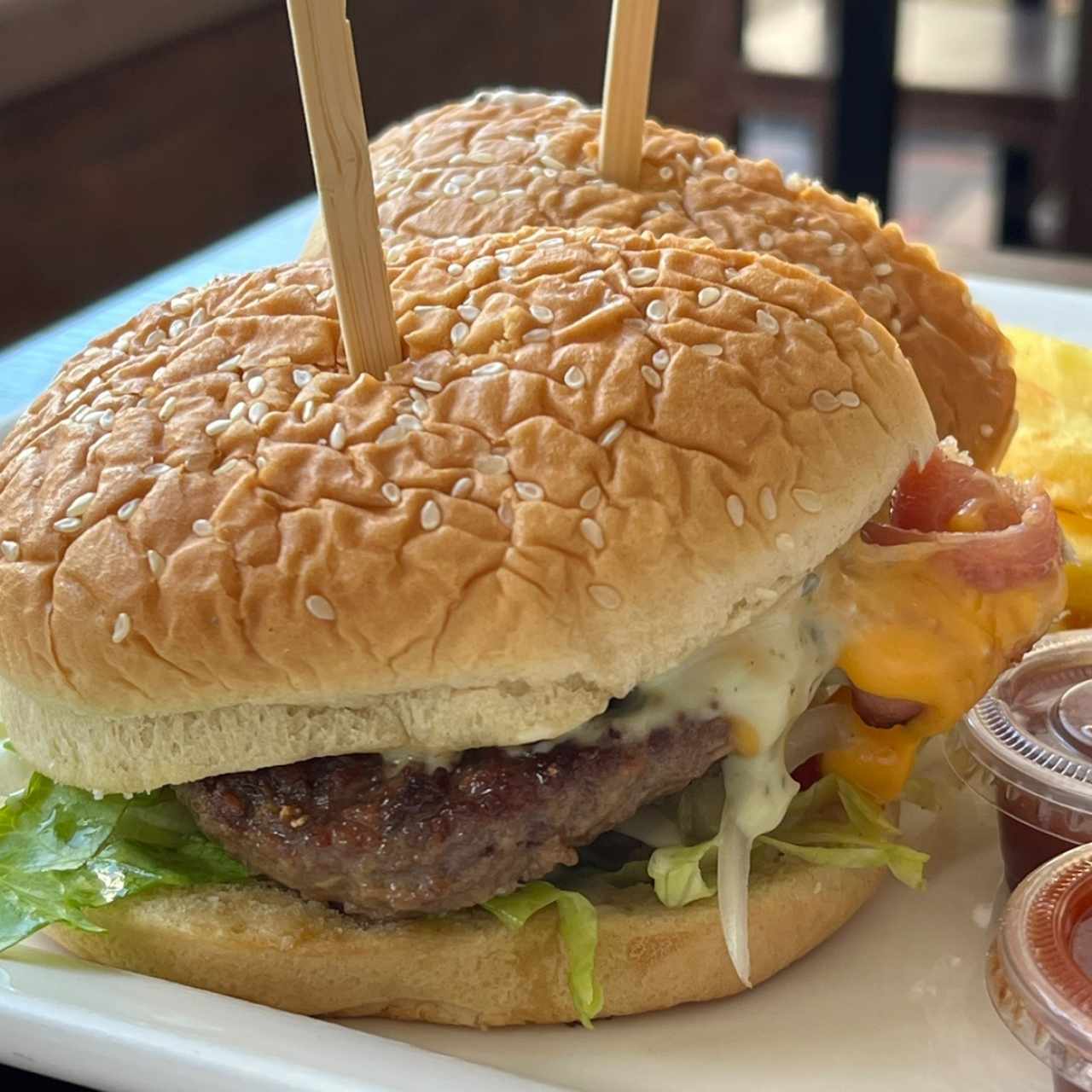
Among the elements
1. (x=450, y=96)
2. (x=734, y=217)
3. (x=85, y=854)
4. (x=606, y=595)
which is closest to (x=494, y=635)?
(x=606, y=595)

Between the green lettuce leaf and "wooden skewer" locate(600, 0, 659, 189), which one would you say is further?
"wooden skewer" locate(600, 0, 659, 189)

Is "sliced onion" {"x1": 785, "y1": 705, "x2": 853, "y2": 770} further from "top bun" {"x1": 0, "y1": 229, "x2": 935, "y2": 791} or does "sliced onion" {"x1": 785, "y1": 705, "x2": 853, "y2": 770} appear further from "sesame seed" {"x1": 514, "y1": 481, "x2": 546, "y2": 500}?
"sesame seed" {"x1": 514, "y1": 481, "x2": 546, "y2": 500}

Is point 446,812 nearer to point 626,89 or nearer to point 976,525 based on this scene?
point 976,525

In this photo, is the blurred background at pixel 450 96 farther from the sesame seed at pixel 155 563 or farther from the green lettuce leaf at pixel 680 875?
the green lettuce leaf at pixel 680 875

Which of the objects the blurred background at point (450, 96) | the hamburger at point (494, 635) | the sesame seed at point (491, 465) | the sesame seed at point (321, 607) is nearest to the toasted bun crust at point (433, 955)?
the hamburger at point (494, 635)

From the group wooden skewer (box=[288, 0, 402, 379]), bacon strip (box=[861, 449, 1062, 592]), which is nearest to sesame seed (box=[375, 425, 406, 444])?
wooden skewer (box=[288, 0, 402, 379])

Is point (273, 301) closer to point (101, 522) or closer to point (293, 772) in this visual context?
point (101, 522)

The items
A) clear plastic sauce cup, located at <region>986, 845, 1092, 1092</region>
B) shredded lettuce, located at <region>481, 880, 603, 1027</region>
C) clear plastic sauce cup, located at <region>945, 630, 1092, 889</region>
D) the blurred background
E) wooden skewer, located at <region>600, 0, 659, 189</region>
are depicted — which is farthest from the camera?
the blurred background

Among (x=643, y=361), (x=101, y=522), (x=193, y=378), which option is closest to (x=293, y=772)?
(x=101, y=522)
